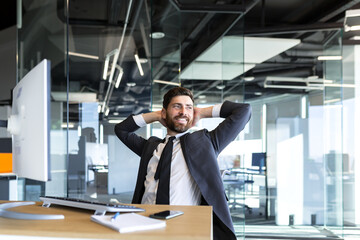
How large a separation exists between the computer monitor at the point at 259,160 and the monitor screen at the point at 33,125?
15.7 feet

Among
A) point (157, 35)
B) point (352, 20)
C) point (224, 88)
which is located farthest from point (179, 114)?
point (352, 20)

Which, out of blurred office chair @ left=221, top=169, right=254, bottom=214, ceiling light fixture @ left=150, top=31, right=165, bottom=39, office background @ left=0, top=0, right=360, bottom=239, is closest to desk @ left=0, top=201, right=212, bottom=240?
office background @ left=0, top=0, right=360, bottom=239

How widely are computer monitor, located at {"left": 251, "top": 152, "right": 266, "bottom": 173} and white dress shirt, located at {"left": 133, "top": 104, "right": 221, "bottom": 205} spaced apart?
3.79m

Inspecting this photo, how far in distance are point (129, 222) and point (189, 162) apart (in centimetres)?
107

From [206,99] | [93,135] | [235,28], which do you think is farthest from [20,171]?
[206,99]

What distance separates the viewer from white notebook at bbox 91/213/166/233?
1209mm

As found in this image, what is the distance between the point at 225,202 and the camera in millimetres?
2229

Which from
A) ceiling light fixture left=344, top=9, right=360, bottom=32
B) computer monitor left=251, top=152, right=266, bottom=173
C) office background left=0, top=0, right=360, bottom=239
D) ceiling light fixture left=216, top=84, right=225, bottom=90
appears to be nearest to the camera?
office background left=0, top=0, right=360, bottom=239

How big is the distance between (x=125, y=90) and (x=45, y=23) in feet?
3.28

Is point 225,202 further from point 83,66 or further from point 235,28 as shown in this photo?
point 235,28

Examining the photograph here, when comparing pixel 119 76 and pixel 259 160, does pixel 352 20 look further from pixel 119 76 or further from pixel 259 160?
pixel 119 76

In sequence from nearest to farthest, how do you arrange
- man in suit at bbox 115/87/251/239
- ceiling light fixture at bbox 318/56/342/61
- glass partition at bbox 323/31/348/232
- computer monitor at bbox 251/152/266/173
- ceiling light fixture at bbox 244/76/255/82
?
1. man in suit at bbox 115/87/251/239
2. glass partition at bbox 323/31/348/232
3. ceiling light fixture at bbox 318/56/342/61
4. computer monitor at bbox 251/152/266/173
5. ceiling light fixture at bbox 244/76/255/82

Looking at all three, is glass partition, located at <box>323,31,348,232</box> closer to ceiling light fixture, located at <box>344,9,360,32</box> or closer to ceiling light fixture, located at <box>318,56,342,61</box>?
ceiling light fixture, located at <box>318,56,342,61</box>

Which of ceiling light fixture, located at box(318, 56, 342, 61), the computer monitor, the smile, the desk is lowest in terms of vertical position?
the computer monitor
